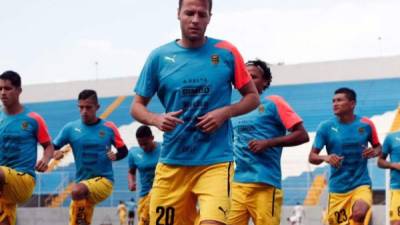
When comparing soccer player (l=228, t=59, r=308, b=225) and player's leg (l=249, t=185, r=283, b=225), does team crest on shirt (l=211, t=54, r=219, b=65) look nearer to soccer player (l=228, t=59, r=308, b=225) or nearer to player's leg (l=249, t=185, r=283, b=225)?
soccer player (l=228, t=59, r=308, b=225)

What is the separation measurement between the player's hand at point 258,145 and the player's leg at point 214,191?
2.64m

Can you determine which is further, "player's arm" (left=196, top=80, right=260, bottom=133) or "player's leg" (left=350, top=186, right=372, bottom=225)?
"player's leg" (left=350, top=186, right=372, bottom=225)

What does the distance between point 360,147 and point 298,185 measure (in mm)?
28098

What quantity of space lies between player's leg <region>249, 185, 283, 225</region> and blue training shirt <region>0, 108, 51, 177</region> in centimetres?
308

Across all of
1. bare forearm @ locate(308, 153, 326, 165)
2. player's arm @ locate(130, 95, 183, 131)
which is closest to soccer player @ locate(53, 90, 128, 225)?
bare forearm @ locate(308, 153, 326, 165)

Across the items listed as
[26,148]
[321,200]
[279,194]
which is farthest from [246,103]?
[321,200]

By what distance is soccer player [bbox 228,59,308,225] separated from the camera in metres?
9.41

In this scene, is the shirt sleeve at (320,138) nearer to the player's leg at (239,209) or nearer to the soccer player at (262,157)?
the soccer player at (262,157)

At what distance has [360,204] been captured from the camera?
11328mm

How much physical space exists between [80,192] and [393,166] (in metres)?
4.74

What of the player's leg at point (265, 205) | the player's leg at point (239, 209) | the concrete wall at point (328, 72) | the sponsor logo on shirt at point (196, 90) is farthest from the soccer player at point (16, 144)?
the concrete wall at point (328, 72)

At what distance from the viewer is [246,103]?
6.68 meters

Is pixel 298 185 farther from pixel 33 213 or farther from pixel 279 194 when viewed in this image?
pixel 279 194

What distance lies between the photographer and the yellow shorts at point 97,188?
508 inches
